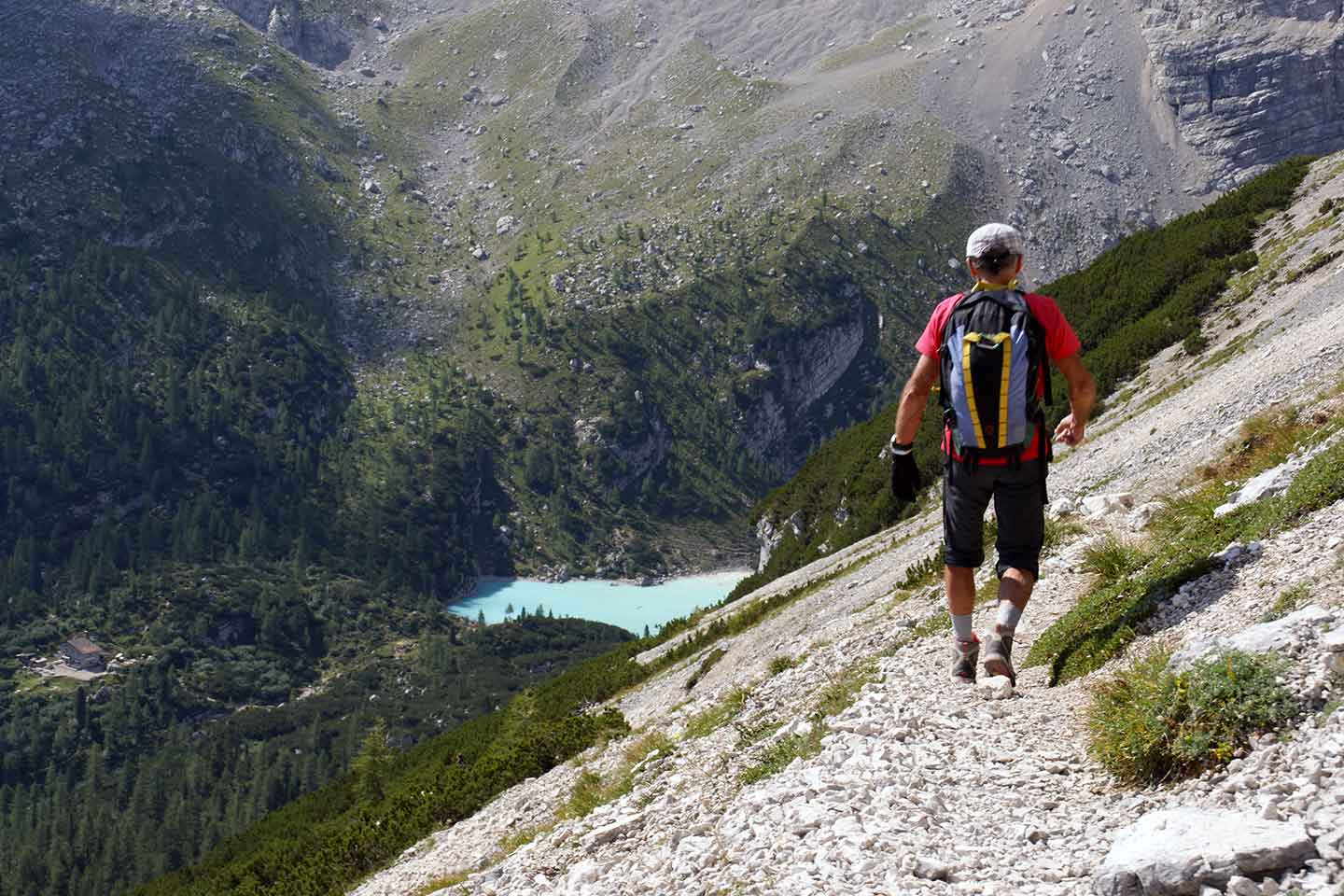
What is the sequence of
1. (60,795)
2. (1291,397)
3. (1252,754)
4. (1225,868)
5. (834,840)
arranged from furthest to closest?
(60,795)
(1291,397)
(834,840)
(1252,754)
(1225,868)

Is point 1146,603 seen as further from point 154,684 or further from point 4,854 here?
point 154,684

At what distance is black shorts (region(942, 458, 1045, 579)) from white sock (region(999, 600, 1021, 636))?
32 cm

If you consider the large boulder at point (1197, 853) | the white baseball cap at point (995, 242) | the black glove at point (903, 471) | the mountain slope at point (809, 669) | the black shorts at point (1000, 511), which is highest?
the white baseball cap at point (995, 242)

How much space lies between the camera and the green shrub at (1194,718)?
732 centimetres

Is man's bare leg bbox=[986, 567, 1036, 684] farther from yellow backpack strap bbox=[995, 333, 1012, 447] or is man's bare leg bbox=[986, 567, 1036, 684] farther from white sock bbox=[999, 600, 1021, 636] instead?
yellow backpack strap bbox=[995, 333, 1012, 447]

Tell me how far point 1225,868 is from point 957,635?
5007 millimetres

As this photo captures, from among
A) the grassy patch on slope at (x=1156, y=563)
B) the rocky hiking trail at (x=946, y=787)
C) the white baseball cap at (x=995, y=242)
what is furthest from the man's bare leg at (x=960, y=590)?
the white baseball cap at (x=995, y=242)

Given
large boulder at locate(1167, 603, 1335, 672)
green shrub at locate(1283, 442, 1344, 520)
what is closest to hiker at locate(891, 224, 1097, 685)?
large boulder at locate(1167, 603, 1335, 672)

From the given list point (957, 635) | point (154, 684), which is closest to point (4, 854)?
point (154, 684)

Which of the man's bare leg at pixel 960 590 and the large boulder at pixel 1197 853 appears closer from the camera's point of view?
the large boulder at pixel 1197 853

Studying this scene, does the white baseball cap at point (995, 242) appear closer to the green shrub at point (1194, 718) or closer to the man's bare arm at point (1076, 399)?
the man's bare arm at point (1076, 399)

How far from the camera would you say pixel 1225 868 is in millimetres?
5922

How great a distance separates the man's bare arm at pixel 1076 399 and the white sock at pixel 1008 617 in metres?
1.49

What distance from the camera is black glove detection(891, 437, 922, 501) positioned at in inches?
417
